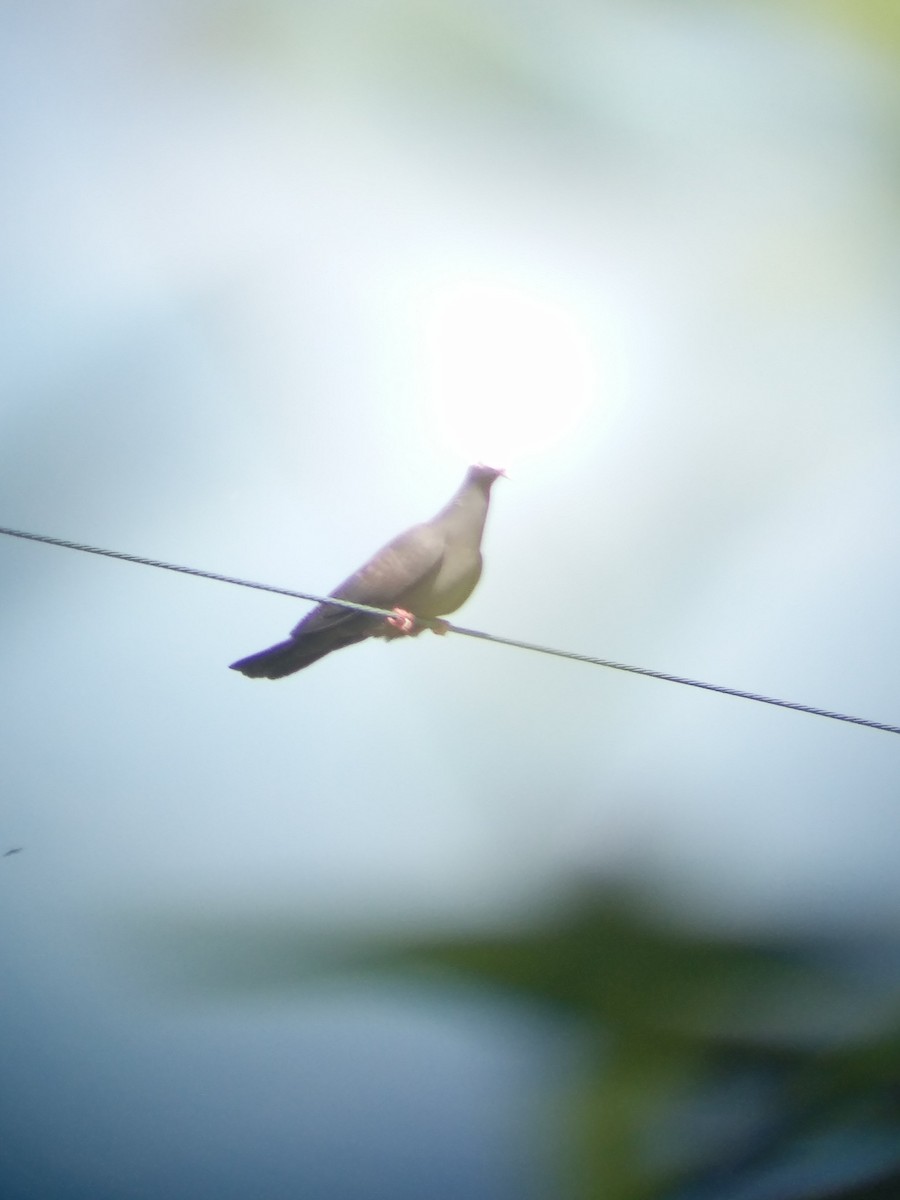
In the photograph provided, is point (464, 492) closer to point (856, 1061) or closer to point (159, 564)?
point (159, 564)

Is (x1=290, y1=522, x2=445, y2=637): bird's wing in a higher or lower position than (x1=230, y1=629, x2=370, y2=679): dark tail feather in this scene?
higher

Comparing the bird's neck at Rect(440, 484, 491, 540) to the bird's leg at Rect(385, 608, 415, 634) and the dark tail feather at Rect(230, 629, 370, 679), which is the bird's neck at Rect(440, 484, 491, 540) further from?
the dark tail feather at Rect(230, 629, 370, 679)

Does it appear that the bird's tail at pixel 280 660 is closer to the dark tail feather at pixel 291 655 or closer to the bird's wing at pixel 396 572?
the dark tail feather at pixel 291 655

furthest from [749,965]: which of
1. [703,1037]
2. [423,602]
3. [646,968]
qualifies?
[423,602]

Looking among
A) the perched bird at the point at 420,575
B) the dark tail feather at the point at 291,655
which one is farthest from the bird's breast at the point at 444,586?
the dark tail feather at the point at 291,655

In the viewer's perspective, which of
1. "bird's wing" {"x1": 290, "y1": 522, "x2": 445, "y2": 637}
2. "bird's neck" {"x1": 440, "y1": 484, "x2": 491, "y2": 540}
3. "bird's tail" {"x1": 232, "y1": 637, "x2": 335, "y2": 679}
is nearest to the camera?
"bird's tail" {"x1": 232, "y1": 637, "x2": 335, "y2": 679}

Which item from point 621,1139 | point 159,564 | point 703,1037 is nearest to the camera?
point 159,564

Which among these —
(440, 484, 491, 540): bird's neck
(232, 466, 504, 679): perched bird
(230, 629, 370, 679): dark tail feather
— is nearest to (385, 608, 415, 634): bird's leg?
(232, 466, 504, 679): perched bird

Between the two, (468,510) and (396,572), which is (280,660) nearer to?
(396,572)
